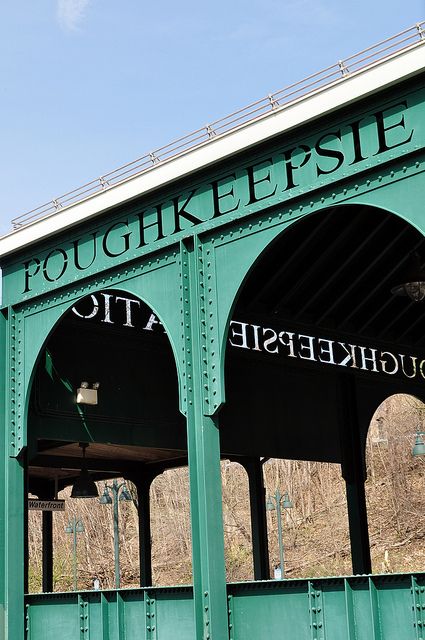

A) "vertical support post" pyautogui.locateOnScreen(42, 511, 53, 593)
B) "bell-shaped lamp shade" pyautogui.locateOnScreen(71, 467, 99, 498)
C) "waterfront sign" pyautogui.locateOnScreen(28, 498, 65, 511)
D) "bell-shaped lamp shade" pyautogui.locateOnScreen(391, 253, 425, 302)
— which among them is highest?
"bell-shaped lamp shade" pyautogui.locateOnScreen(391, 253, 425, 302)

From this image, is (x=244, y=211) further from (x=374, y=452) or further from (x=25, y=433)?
(x=374, y=452)

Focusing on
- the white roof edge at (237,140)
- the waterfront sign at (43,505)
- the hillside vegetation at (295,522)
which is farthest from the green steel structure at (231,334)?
the hillside vegetation at (295,522)

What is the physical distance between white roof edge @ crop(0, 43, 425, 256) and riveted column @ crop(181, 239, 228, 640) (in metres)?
1.29

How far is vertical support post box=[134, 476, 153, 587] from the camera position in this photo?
78.6 feet

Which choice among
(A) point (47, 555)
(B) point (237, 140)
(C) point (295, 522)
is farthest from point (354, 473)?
(C) point (295, 522)

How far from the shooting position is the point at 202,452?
13438mm

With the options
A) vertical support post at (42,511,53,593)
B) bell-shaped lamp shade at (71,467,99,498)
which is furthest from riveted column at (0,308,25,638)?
vertical support post at (42,511,53,593)

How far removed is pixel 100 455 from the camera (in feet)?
75.7

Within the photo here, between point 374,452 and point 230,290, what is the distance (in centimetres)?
4795

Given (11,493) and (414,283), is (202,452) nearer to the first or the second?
(11,493)

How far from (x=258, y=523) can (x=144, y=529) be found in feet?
11.3

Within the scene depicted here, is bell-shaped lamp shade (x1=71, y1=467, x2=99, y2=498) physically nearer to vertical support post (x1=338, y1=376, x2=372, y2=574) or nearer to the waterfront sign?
the waterfront sign

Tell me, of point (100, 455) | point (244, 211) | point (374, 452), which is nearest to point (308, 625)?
point (244, 211)

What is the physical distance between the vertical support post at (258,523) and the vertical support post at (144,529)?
261 cm
